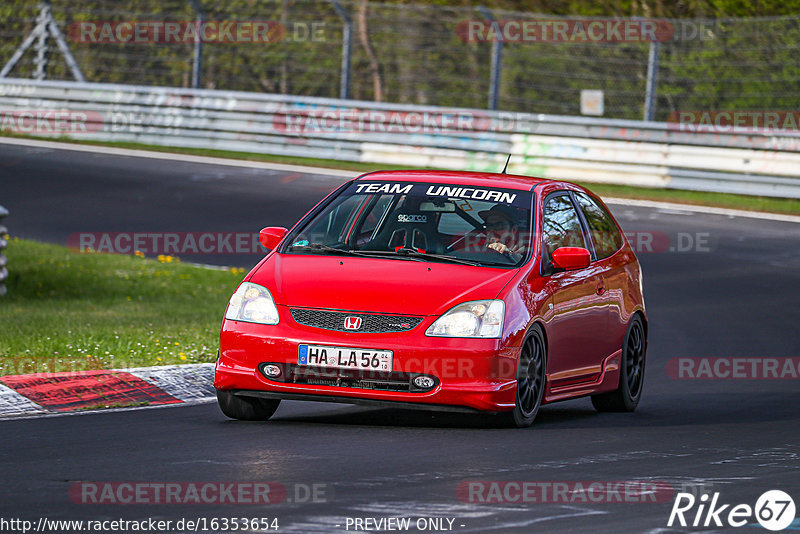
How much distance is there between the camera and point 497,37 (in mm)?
25125

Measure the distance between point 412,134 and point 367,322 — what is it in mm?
17201

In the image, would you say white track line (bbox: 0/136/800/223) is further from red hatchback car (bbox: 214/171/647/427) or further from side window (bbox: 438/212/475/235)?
side window (bbox: 438/212/475/235)

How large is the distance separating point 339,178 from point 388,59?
133 inches

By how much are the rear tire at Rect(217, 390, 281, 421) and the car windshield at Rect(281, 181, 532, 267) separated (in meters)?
0.92

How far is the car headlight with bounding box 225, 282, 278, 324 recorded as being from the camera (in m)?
8.42

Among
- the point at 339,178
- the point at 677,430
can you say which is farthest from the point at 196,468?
the point at 339,178

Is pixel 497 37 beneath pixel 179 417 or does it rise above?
above

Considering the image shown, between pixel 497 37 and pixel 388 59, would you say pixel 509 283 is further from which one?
pixel 388 59

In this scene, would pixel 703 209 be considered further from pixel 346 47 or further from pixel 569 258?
pixel 569 258
